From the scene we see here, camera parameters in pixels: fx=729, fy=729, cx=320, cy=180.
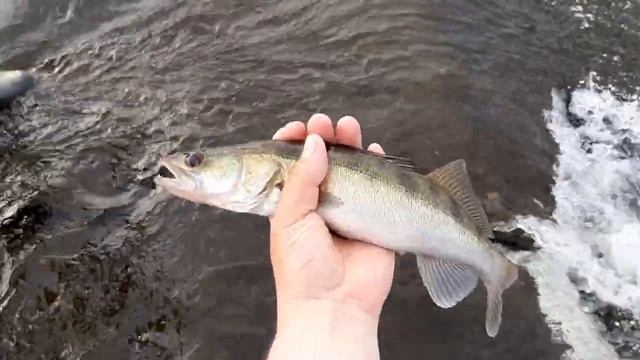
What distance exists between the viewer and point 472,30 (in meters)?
7.87

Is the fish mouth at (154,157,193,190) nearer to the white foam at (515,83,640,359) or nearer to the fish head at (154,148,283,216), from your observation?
the fish head at (154,148,283,216)

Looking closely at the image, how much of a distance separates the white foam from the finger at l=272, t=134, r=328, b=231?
290 cm

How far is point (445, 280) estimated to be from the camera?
3650 millimetres

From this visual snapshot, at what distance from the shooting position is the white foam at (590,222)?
5.52 meters

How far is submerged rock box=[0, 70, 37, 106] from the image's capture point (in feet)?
24.0

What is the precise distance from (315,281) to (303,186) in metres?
0.42

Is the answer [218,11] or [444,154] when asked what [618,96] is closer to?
[444,154]

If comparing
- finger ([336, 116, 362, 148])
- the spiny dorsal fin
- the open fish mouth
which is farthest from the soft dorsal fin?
the open fish mouth

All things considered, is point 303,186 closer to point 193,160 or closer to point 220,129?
point 193,160

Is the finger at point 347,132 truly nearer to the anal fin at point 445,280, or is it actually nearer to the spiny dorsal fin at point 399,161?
the spiny dorsal fin at point 399,161

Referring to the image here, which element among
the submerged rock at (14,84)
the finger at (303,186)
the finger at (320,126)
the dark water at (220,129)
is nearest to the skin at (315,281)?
the finger at (303,186)

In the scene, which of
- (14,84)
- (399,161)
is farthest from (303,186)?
(14,84)

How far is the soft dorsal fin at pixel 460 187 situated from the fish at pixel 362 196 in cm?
3

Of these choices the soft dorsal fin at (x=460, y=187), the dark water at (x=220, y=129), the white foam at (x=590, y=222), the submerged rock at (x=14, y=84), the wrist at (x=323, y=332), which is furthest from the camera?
the submerged rock at (x=14, y=84)
